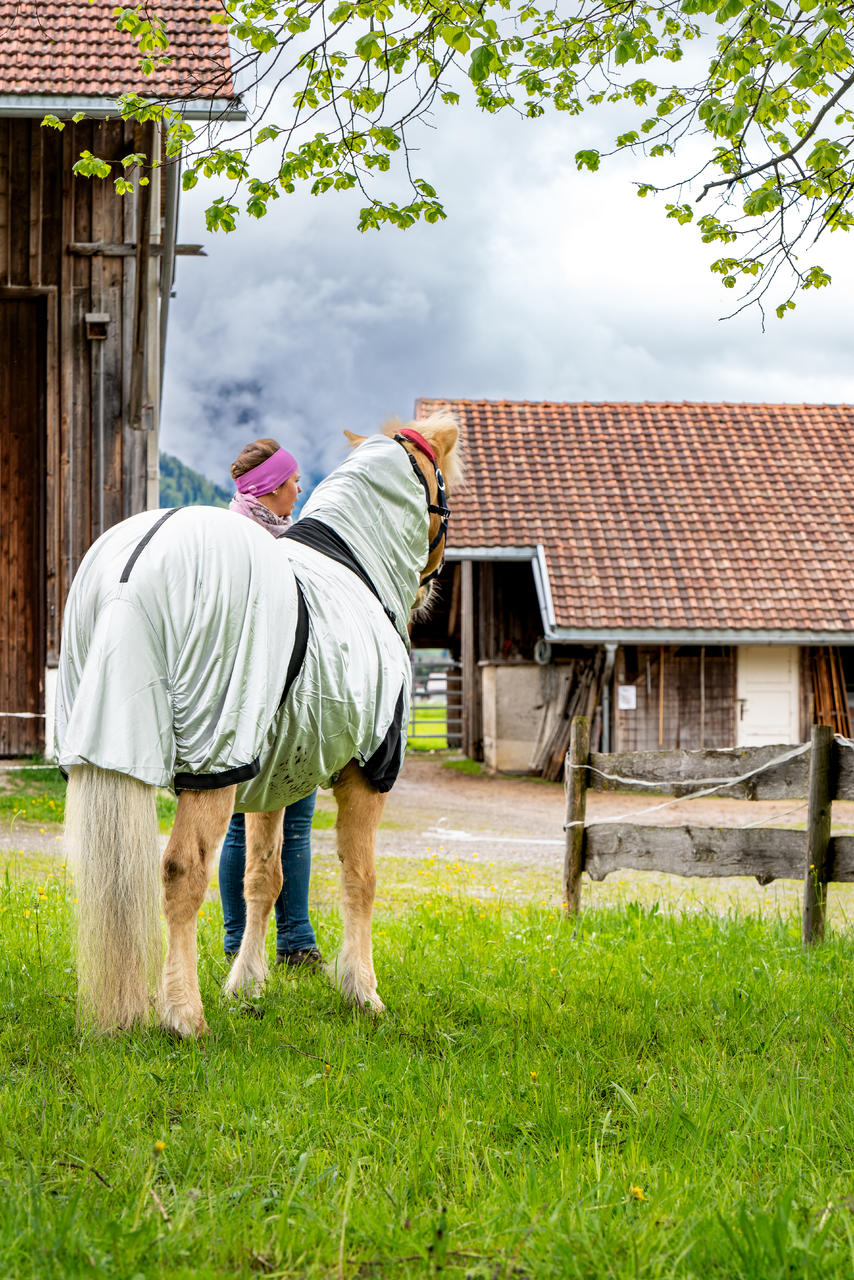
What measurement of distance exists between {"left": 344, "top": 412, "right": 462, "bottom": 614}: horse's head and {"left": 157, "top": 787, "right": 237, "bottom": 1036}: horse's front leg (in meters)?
1.50

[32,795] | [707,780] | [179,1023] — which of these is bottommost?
[32,795]

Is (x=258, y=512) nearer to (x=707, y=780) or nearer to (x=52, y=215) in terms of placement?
(x=707, y=780)

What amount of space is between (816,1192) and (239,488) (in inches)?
134

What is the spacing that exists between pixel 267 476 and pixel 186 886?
1.98m

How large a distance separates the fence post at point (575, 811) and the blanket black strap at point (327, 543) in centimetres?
249

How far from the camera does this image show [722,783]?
6215 millimetres

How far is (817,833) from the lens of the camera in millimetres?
5629

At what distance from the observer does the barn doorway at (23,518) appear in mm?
11938

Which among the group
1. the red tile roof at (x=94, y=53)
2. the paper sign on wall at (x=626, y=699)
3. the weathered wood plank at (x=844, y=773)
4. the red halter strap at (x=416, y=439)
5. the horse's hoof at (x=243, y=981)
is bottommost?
the horse's hoof at (x=243, y=981)

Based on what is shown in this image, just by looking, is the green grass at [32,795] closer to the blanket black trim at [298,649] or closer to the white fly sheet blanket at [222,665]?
the white fly sheet blanket at [222,665]

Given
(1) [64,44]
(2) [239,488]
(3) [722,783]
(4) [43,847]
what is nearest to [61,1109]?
(2) [239,488]

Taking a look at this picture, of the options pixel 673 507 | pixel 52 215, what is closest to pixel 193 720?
pixel 52 215

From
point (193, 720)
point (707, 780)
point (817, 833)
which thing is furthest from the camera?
point (707, 780)


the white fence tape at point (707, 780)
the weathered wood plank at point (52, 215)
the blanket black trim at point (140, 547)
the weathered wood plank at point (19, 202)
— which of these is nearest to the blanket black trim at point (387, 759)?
the blanket black trim at point (140, 547)
